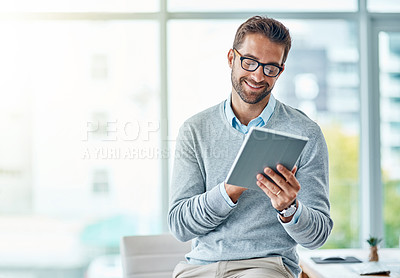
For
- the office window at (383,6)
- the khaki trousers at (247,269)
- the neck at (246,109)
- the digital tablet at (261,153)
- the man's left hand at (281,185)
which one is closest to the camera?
the digital tablet at (261,153)

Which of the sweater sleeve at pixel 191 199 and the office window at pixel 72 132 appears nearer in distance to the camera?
the sweater sleeve at pixel 191 199

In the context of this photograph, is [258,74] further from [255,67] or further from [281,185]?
[281,185]

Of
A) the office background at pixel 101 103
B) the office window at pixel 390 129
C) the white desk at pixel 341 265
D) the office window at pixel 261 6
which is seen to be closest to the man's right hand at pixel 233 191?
the white desk at pixel 341 265

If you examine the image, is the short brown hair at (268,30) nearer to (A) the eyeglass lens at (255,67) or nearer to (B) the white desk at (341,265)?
(A) the eyeglass lens at (255,67)

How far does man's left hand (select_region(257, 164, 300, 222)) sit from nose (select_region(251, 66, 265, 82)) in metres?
0.38

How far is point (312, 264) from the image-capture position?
2.32m

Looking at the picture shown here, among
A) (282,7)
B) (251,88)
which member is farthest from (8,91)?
(251,88)

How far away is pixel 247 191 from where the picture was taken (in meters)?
1.69

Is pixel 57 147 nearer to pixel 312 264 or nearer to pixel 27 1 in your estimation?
pixel 27 1

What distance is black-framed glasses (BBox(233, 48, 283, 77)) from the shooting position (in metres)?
1.68

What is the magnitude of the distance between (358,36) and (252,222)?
2.57 metres

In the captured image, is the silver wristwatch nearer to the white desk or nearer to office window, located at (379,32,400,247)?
the white desk

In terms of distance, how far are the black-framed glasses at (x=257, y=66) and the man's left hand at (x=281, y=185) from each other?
15.6 inches

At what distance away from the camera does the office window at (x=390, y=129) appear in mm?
3814
